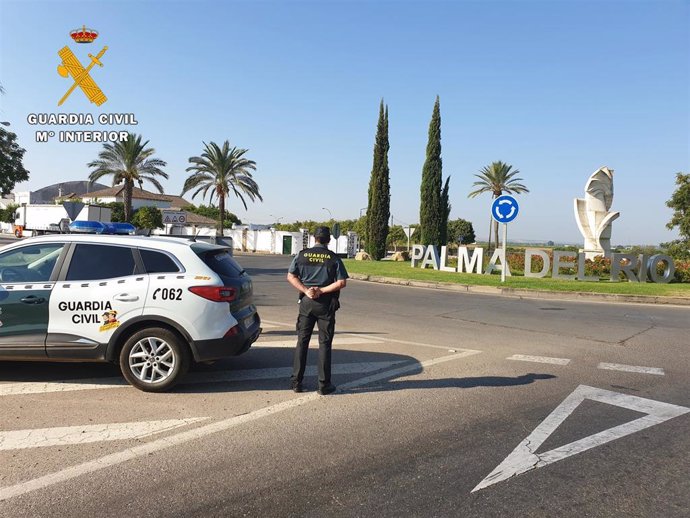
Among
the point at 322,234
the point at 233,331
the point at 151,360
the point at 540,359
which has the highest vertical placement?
the point at 322,234

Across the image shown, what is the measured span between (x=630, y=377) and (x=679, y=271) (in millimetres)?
17887

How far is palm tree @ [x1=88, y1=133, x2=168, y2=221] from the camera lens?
37656 millimetres

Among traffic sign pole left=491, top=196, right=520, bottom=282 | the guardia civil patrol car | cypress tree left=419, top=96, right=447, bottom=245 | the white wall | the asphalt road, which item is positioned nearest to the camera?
the asphalt road

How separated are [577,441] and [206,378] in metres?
3.83

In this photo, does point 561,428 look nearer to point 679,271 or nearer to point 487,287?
point 487,287

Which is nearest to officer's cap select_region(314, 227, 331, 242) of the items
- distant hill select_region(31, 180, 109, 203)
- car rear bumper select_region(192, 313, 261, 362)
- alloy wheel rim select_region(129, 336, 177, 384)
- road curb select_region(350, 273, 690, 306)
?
car rear bumper select_region(192, 313, 261, 362)

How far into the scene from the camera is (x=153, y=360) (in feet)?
16.5

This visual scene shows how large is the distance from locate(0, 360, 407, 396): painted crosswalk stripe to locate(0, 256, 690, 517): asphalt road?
3 cm

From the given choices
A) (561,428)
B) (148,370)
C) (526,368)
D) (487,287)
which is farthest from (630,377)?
(487,287)

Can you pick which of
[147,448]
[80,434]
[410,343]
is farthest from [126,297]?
[410,343]

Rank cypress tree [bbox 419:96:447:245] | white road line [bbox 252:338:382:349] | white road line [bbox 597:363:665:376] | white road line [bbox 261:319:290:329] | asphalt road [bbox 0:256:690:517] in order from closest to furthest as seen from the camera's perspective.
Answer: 1. asphalt road [bbox 0:256:690:517]
2. white road line [bbox 597:363:665:376]
3. white road line [bbox 252:338:382:349]
4. white road line [bbox 261:319:290:329]
5. cypress tree [bbox 419:96:447:245]

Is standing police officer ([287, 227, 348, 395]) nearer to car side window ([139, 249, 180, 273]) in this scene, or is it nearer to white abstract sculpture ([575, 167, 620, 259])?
car side window ([139, 249, 180, 273])

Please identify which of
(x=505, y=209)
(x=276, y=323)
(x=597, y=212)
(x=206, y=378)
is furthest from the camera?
(x=597, y=212)

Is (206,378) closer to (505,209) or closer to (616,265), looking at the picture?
(505,209)
